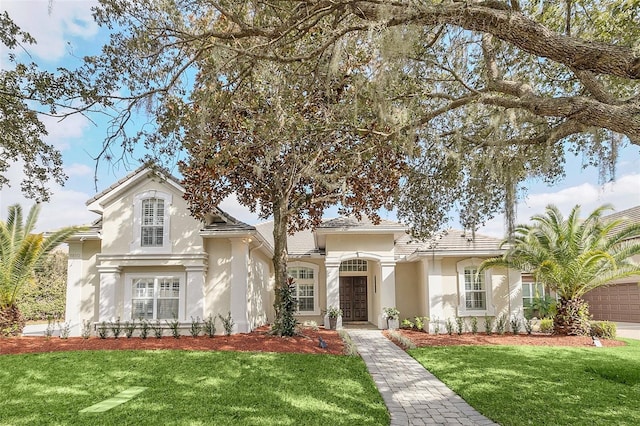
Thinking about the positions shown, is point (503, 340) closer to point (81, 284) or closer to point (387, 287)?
point (387, 287)

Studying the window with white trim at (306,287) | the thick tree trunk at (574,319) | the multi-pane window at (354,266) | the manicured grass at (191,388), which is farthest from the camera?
the multi-pane window at (354,266)

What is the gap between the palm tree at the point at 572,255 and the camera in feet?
47.3

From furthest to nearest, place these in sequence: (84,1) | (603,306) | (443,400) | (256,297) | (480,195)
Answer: (603,306)
(256,297)
(480,195)
(443,400)
(84,1)

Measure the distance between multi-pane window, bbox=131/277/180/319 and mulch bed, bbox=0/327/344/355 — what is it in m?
1.77

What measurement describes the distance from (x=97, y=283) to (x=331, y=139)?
1173 centimetres

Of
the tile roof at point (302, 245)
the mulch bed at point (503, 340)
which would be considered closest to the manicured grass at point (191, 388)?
the mulch bed at point (503, 340)

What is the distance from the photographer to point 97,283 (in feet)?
50.9

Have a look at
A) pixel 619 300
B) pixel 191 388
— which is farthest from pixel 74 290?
pixel 619 300

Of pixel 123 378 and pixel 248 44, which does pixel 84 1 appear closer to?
pixel 248 44

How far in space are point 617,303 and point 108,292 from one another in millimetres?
25903

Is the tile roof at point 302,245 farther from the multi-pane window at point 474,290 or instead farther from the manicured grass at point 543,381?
the manicured grass at point 543,381

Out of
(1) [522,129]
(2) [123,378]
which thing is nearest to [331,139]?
(1) [522,129]

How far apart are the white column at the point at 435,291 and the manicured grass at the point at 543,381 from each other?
4.14m

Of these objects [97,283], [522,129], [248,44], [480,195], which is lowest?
[97,283]
